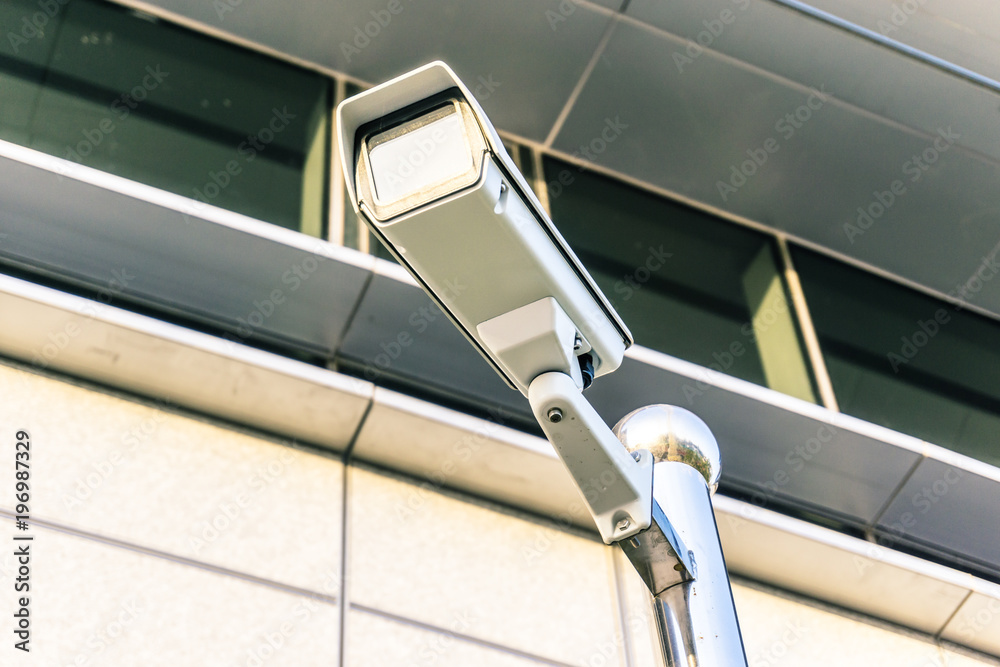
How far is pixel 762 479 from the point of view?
13.9 feet

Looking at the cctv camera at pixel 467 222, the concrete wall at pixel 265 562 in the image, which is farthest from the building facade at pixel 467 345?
the cctv camera at pixel 467 222

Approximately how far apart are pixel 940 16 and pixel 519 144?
1.87 m

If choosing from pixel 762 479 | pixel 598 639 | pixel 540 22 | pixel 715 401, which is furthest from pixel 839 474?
pixel 540 22

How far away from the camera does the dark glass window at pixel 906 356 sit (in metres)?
4.74

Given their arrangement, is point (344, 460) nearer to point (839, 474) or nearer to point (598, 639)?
point (598, 639)

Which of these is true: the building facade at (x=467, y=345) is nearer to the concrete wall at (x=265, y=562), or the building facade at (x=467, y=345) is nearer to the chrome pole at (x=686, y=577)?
the concrete wall at (x=265, y=562)

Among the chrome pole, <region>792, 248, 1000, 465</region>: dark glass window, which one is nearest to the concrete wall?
<region>792, 248, 1000, 465</region>: dark glass window

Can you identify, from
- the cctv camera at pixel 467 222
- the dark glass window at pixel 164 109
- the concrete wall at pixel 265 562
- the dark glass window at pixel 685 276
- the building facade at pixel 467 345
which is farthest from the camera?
the dark glass window at pixel 685 276

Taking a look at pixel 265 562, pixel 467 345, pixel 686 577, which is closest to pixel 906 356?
pixel 467 345

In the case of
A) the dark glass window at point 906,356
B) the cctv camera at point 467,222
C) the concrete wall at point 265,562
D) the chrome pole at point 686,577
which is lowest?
the chrome pole at point 686,577

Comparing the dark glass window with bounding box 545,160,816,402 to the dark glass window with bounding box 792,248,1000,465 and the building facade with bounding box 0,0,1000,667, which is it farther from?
the dark glass window with bounding box 792,248,1000,465

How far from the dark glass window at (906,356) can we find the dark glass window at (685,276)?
208mm

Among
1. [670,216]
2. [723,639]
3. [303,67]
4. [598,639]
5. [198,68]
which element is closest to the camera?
[723,639]

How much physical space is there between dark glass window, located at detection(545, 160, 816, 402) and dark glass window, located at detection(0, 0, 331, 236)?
3.93 ft
